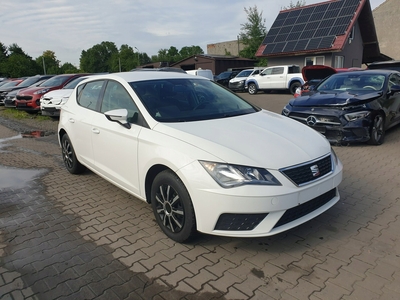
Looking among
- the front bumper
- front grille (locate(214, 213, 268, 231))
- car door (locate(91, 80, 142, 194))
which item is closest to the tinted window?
car door (locate(91, 80, 142, 194))

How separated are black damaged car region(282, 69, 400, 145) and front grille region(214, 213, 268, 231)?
14.4 ft

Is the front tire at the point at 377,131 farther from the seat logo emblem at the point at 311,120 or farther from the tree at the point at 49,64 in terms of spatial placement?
the tree at the point at 49,64

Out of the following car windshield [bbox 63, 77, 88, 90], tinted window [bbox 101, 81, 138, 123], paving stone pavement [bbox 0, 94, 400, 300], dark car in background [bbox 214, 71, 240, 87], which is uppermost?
dark car in background [bbox 214, 71, 240, 87]

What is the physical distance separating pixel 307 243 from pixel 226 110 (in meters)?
1.72

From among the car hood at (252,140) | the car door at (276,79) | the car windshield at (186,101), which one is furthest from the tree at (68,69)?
the car hood at (252,140)

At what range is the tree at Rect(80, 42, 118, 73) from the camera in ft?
333

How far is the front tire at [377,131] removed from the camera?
21.7 ft

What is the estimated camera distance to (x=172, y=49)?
9619 centimetres

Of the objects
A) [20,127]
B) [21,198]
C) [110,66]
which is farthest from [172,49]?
[21,198]

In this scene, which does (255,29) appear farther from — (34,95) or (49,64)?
(49,64)

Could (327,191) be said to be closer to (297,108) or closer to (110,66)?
(297,108)

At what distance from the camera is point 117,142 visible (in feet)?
12.4

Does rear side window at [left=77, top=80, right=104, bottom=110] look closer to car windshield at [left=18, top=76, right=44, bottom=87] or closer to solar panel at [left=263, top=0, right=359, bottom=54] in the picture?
car windshield at [left=18, top=76, right=44, bottom=87]

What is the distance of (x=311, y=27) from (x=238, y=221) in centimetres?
2333
